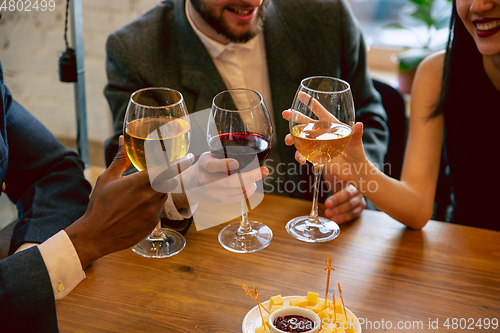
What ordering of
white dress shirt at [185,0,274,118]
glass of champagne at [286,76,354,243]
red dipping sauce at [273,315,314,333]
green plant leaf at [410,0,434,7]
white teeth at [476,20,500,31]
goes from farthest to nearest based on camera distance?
green plant leaf at [410,0,434,7] < white dress shirt at [185,0,274,118] < white teeth at [476,20,500,31] < glass of champagne at [286,76,354,243] < red dipping sauce at [273,315,314,333]

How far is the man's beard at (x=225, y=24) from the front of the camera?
1555 mm

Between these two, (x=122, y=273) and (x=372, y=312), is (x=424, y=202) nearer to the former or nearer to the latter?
(x=372, y=312)

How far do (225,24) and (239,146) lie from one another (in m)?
0.88

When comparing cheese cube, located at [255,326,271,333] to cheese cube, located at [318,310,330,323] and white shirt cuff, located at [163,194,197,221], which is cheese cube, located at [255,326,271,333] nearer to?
cheese cube, located at [318,310,330,323]

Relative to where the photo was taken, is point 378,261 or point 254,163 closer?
point 254,163

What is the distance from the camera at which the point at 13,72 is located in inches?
80.7

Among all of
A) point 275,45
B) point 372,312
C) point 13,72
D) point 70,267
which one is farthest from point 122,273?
point 13,72

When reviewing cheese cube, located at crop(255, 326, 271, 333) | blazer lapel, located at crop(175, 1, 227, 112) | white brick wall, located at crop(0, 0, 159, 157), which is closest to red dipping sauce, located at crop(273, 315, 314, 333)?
cheese cube, located at crop(255, 326, 271, 333)

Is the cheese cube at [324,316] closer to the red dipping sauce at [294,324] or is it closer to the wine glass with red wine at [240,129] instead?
the red dipping sauce at [294,324]

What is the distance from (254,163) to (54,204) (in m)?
0.55

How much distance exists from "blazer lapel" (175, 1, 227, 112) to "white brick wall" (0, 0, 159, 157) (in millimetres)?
644

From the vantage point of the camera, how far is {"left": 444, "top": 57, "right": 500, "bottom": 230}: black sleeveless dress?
1367 mm

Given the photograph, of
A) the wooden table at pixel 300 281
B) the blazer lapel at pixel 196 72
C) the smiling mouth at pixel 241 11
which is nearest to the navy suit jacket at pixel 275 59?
the blazer lapel at pixel 196 72

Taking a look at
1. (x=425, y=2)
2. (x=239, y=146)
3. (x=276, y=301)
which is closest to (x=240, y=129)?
(x=239, y=146)
